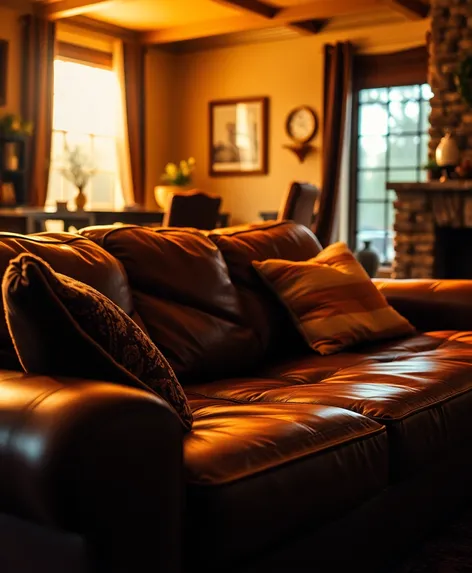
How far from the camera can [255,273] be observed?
2844 mm

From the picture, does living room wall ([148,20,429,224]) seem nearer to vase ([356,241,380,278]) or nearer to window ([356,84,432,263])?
window ([356,84,432,263])

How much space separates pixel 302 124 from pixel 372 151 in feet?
2.36

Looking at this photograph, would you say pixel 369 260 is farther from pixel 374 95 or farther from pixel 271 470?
pixel 271 470

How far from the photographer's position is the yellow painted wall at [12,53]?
727 centimetres

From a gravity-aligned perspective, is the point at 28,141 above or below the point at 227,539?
above

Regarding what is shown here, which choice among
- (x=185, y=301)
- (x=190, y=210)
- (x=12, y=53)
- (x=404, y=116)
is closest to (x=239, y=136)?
(x=404, y=116)

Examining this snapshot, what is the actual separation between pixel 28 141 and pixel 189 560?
6450 millimetres

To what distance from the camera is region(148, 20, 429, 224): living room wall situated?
8070 millimetres

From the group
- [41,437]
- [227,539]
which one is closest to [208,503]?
[227,539]

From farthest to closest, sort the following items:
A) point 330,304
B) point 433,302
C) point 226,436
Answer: point 433,302
point 330,304
point 226,436

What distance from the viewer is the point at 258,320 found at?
2.69 meters

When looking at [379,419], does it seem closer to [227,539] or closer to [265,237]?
[227,539]

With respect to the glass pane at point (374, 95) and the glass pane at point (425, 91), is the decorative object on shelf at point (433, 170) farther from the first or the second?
the glass pane at point (374, 95)

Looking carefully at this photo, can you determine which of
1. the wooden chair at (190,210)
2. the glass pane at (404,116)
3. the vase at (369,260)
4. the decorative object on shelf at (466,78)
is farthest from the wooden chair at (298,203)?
the glass pane at (404,116)
